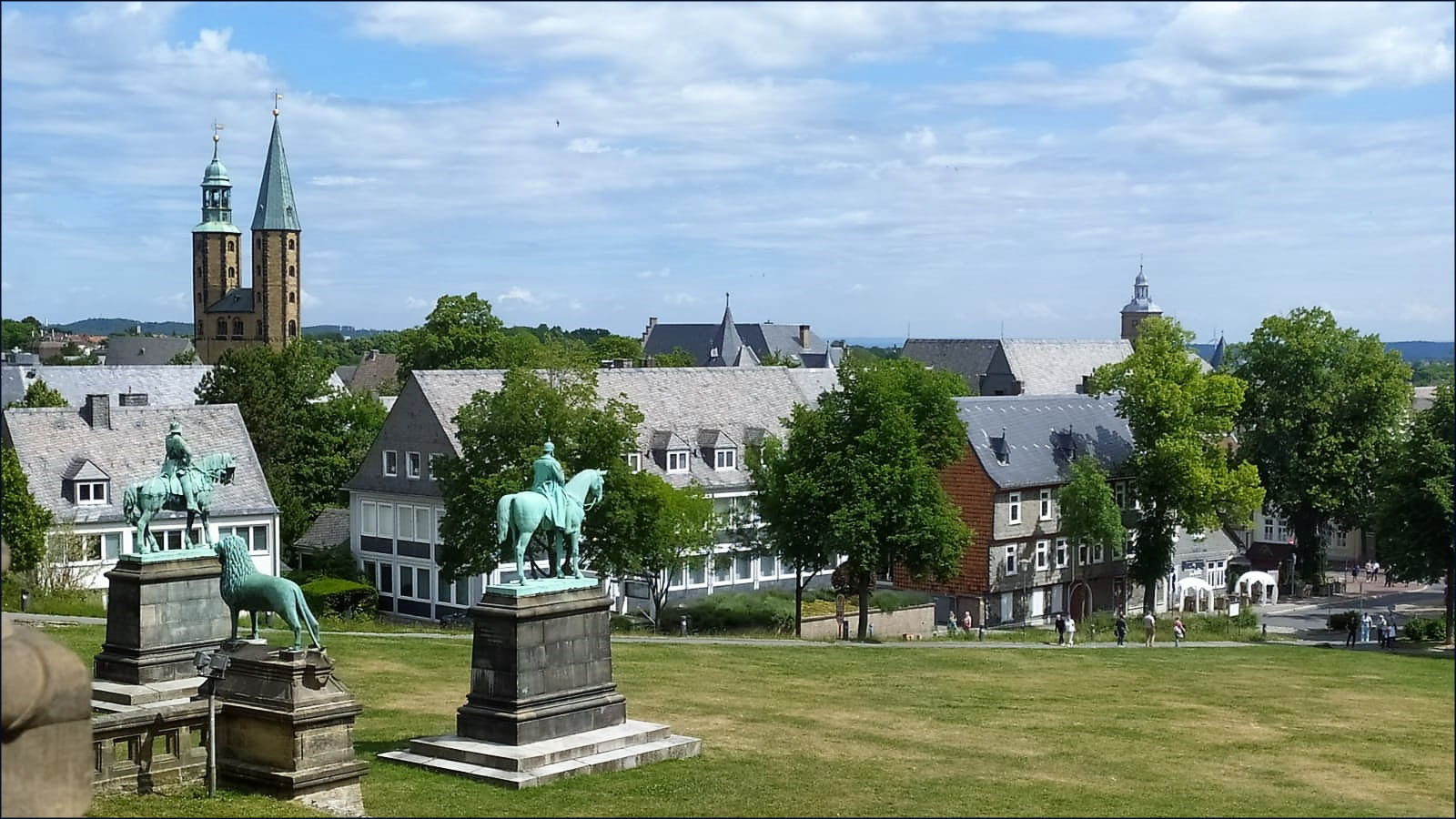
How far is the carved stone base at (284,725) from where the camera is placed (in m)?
18.9

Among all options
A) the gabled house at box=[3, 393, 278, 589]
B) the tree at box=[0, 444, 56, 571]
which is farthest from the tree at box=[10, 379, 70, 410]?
the tree at box=[0, 444, 56, 571]

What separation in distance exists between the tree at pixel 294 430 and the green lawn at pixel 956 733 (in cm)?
3092

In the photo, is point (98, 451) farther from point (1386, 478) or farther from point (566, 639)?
point (1386, 478)

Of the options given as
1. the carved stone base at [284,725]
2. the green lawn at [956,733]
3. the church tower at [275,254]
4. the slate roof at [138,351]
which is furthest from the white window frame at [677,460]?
the church tower at [275,254]

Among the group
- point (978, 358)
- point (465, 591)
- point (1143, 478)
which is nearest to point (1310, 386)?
point (1143, 478)

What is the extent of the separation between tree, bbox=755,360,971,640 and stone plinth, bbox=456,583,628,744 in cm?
2630

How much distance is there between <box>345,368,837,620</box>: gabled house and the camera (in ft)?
188

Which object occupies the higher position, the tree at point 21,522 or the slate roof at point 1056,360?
the slate roof at point 1056,360

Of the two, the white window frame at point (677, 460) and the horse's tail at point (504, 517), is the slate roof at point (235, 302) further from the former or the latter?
the horse's tail at point (504, 517)

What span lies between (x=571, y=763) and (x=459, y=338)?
67.3 meters

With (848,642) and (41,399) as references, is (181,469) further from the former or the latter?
(41,399)

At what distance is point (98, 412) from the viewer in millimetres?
59875

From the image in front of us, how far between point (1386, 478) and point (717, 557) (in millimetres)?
23433

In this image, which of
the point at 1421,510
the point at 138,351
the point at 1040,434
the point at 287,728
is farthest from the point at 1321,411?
the point at 138,351
